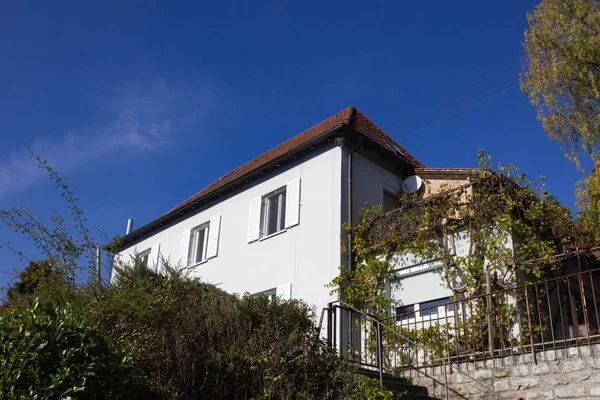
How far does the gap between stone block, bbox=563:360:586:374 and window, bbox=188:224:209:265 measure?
36.0ft

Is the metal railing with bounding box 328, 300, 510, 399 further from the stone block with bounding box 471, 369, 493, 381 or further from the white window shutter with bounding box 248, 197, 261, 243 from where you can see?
the white window shutter with bounding box 248, 197, 261, 243

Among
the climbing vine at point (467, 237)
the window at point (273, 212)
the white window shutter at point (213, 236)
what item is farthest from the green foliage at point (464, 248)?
the white window shutter at point (213, 236)

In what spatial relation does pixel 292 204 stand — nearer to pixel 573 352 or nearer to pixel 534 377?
pixel 534 377

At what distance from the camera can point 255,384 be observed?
26.5 ft

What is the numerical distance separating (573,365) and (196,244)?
39.1ft

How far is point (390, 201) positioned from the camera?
47.8 ft

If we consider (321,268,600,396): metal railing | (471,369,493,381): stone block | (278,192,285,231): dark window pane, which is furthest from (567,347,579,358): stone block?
(278,192,285,231): dark window pane

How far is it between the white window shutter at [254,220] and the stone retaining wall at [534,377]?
691cm

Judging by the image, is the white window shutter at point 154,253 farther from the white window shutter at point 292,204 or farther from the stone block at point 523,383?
the stone block at point 523,383

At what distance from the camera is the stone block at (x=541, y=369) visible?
759 cm

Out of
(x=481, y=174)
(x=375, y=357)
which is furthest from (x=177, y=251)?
(x=481, y=174)

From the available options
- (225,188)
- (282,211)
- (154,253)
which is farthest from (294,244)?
(154,253)

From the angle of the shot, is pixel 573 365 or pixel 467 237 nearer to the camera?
pixel 573 365

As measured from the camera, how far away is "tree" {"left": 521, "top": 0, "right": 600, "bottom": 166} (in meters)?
12.9
